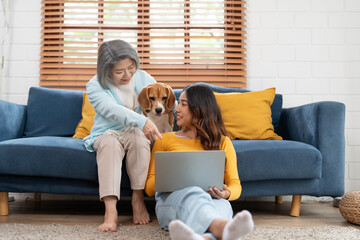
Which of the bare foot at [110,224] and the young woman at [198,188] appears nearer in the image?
the young woman at [198,188]

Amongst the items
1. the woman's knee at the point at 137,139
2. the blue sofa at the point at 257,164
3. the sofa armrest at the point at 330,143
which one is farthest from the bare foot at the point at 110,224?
the sofa armrest at the point at 330,143

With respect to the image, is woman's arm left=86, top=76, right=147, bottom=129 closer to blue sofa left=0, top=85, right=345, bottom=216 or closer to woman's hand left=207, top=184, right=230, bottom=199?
blue sofa left=0, top=85, right=345, bottom=216

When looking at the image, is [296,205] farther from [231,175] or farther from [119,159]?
[119,159]

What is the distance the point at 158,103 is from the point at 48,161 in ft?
2.21

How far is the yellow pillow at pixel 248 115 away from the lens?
2260 millimetres

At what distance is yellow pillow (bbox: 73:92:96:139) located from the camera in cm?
230

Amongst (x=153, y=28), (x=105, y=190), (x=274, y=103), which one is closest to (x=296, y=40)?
(x=274, y=103)

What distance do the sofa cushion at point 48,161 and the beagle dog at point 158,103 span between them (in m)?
0.40

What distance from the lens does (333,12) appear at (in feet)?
9.26

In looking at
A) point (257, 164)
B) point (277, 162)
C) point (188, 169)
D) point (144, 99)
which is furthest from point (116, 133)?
point (277, 162)

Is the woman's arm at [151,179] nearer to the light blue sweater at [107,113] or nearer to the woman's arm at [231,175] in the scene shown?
the light blue sweater at [107,113]

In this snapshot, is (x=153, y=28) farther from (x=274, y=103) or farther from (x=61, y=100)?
(x=274, y=103)

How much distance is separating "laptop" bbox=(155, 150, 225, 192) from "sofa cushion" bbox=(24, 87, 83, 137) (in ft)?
4.11

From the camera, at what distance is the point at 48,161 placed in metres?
1.84
